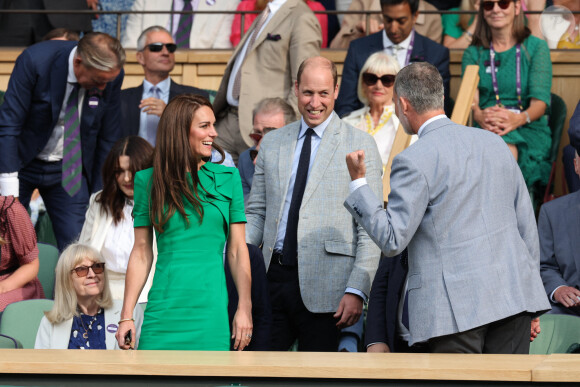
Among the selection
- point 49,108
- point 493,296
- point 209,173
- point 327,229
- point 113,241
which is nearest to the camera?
point 493,296

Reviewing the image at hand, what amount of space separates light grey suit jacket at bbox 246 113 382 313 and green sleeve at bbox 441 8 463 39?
3.82 meters

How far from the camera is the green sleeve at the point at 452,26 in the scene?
8.91m

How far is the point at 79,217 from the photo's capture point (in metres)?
7.20

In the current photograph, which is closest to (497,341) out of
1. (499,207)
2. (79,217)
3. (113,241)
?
(499,207)

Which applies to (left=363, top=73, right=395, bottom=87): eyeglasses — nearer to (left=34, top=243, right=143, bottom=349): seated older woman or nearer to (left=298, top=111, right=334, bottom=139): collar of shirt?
(left=298, top=111, right=334, bottom=139): collar of shirt

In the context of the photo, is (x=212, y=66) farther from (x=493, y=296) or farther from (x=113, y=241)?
(x=493, y=296)

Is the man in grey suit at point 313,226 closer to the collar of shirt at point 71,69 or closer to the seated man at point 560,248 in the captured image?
the seated man at point 560,248

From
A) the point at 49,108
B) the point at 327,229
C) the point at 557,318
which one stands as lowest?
the point at 557,318

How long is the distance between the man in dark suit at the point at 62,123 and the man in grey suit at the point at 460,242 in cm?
294

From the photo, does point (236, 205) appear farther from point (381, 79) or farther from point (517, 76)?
point (517, 76)

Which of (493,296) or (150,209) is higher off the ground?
(150,209)

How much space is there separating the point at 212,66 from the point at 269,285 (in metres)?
4.17

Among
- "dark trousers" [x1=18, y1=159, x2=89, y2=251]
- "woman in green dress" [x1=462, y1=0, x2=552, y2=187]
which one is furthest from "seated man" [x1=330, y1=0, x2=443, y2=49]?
"dark trousers" [x1=18, y1=159, x2=89, y2=251]

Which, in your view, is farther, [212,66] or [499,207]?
[212,66]
